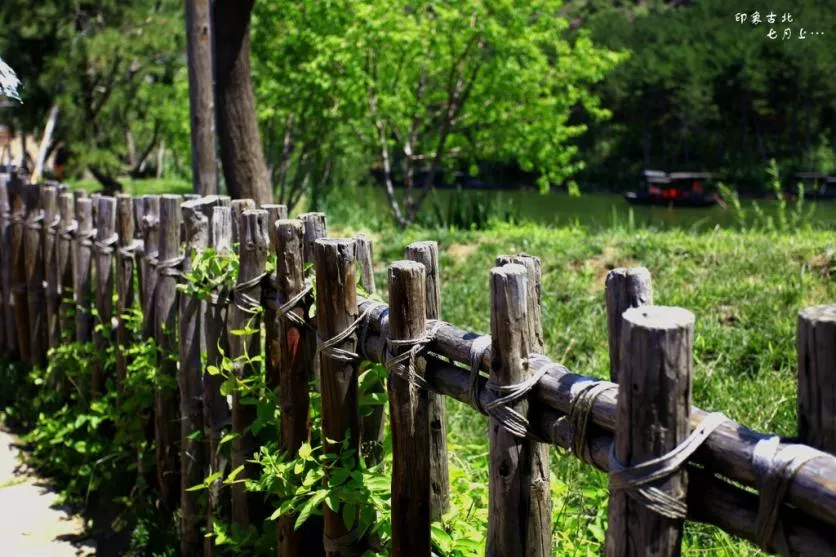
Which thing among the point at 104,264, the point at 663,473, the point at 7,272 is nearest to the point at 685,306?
the point at 104,264

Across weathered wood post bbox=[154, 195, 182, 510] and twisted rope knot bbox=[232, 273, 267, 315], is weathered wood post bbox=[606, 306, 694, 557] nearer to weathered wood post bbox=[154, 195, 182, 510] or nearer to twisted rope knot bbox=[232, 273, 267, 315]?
twisted rope knot bbox=[232, 273, 267, 315]

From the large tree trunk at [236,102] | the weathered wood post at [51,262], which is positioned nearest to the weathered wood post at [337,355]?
the weathered wood post at [51,262]

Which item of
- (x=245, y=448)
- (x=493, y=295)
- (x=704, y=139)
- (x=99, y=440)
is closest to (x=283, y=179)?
(x=99, y=440)

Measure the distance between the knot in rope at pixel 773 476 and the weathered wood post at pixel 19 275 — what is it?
18.8ft

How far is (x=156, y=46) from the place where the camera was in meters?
19.7

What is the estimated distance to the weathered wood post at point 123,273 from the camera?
4.65 m

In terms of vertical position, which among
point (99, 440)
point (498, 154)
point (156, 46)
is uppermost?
point (156, 46)

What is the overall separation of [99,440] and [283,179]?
11.9 m

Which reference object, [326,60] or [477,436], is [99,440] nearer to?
[477,436]

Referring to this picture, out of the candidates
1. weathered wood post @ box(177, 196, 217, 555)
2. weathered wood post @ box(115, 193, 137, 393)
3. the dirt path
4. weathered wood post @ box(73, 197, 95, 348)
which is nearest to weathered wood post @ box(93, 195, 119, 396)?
weathered wood post @ box(115, 193, 137, 393)

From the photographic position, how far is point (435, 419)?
255 centimetres

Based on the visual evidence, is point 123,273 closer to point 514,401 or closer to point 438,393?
point 438,393

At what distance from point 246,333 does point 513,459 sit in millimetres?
1516

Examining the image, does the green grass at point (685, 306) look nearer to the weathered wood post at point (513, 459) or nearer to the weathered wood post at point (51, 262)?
the weathered wood post at point (513, 459)
